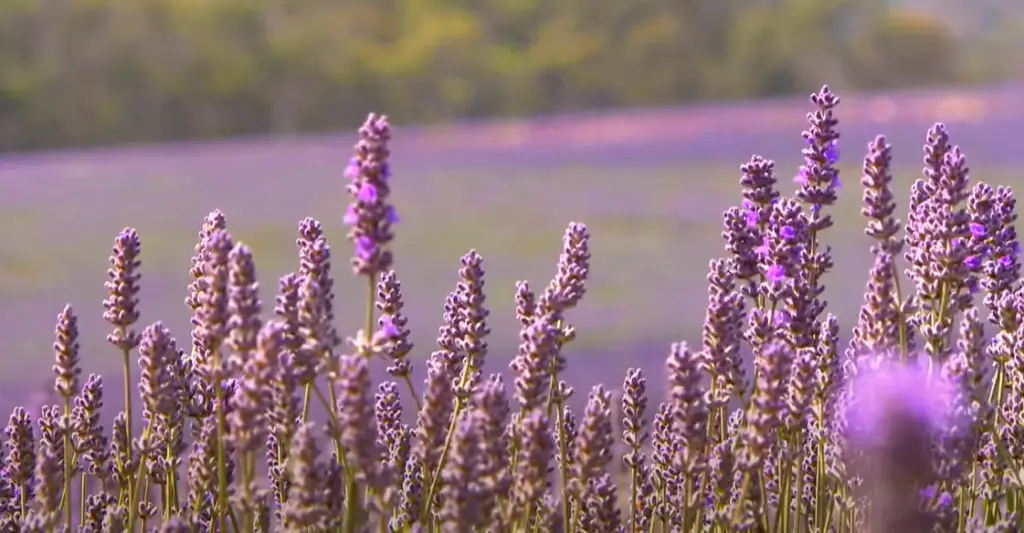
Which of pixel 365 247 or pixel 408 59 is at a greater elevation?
pixel 408 59

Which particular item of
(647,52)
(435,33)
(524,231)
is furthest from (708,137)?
(435,33)

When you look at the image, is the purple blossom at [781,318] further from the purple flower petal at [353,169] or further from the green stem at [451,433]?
the purple flower petal at [353,169]

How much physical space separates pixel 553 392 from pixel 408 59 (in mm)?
4189

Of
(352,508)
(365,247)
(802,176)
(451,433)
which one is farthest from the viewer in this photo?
(802,176)

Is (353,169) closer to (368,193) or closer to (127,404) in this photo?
(368,193)

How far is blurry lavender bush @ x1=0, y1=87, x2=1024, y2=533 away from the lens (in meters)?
1.25

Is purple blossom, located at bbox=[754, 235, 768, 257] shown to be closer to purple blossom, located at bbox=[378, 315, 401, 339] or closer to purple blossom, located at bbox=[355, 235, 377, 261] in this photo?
purple blossom, located at bbox=[378, 315, 401, 339]

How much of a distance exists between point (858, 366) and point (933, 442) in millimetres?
172

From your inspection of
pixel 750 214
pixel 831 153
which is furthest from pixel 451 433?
pixel 831 153

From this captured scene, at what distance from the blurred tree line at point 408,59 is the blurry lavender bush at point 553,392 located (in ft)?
12.5

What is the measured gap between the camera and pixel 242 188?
18.3ft

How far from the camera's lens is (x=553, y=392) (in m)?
1.59

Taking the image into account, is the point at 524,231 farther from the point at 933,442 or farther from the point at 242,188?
the point at 933,442

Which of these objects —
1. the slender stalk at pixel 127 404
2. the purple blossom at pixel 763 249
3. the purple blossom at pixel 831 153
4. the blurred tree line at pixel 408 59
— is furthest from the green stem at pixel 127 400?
the blurred tree line at pixel 408 59
